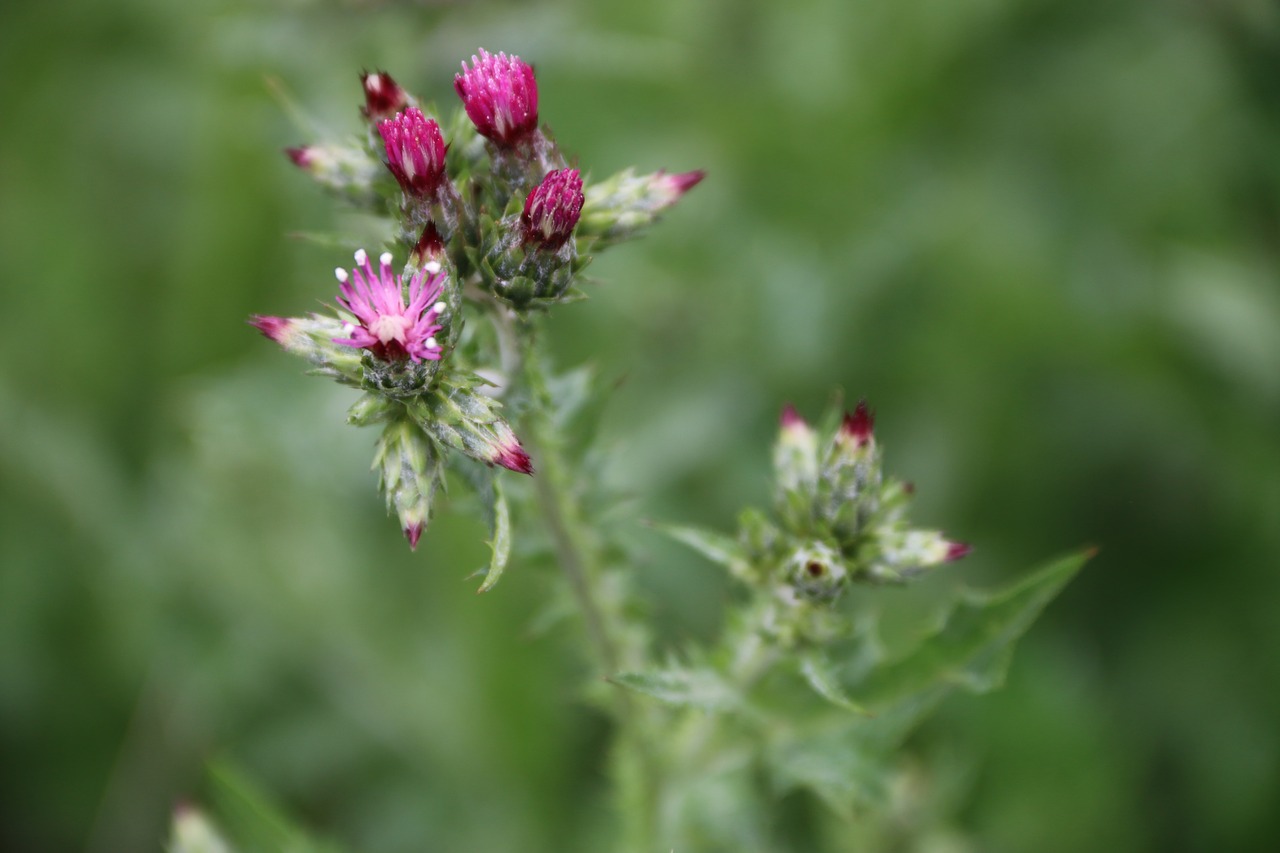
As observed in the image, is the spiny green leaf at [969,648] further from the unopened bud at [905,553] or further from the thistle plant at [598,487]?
the unopened bud at [905,553]

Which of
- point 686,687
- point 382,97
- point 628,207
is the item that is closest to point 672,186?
point 628,207

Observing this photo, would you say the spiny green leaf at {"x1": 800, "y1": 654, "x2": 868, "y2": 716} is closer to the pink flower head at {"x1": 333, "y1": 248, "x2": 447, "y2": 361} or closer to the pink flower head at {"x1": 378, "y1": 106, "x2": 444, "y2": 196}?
the pink flower head at {"x1": 333, "y1": 248, "x2": 447, "y2": 361}

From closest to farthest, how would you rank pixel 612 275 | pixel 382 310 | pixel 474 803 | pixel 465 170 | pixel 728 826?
pixel 382 310
pixel 465 170
pixel 728 826
pixel 474 803
pixel 612 275

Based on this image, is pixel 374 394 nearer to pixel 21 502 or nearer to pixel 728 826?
pixel 728 826

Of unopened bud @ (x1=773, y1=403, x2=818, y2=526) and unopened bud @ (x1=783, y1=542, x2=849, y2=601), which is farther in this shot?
unopened bud @ (x1=773, y1=403, x2=818, y2=526)

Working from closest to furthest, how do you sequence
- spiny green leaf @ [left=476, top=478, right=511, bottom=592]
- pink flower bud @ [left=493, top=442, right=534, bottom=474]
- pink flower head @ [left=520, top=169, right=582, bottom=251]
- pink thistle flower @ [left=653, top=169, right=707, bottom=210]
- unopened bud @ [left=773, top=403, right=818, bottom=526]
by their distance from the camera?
1. spiny green leaf @ [left=476, top=478, right=511, bottom=592]
2. pink flower bud @ [left=493, top=442, right=534, bottom=474]
3. pink flower head @ [left=520, top=169, right=582, bottom=251]
4. pink thistle flower @ [left=653, top=169, right=707, bottom=210]
5. unopened bud @ [left=773, top=403, right=818, bottom=526]

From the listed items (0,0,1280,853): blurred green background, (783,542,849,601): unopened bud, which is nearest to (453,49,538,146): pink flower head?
(783,542,849,601): unopened bud

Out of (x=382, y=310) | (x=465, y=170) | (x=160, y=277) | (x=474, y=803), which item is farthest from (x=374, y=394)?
(x=160, y=277)

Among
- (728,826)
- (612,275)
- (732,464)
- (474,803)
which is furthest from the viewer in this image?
(612,275)
